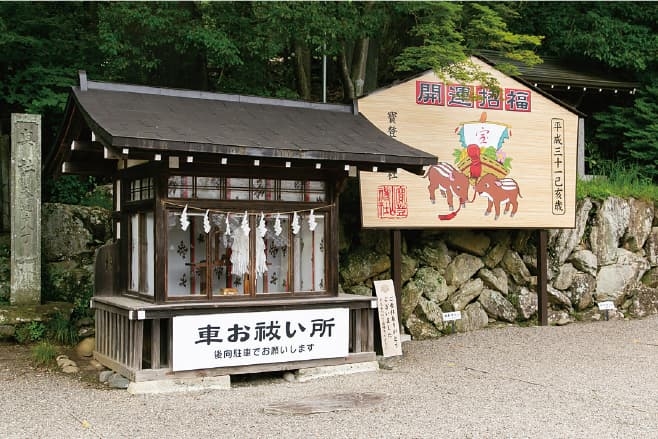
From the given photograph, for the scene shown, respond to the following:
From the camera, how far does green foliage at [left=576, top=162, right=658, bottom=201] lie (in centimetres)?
1580

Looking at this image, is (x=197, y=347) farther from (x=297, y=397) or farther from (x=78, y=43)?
(x=78, y=43)

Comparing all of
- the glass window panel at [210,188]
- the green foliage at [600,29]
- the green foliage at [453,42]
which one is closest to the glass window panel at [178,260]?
the glass window panel at [210,188]

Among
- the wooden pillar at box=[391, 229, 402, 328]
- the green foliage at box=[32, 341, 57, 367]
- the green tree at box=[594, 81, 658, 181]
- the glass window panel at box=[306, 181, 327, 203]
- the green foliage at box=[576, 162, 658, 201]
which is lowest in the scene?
the green foliage at box=[32, 341, 57, 367]

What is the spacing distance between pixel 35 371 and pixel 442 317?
723 centimetres

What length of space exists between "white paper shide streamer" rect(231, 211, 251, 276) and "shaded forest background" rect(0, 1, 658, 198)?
3872 mm

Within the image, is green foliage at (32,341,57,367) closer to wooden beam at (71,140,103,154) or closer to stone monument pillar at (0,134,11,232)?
wooden beam at (71,140,103,154)

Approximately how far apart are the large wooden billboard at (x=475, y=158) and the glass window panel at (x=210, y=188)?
2.92m

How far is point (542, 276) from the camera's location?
14.2 meters

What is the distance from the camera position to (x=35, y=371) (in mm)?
10000

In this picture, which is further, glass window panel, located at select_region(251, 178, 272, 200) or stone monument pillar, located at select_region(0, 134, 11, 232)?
stone monument pillar, located at select_region(0, 134, 11, 232)

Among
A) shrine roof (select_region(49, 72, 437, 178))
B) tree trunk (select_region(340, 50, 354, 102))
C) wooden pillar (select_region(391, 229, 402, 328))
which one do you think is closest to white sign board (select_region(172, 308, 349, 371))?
shrine roof (select_region(49, 72, 437, 178))

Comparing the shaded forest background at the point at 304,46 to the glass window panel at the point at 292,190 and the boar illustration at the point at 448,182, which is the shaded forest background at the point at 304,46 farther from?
the glass window panel at the point at 292,190

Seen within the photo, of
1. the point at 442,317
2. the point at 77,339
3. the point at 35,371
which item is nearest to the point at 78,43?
the point at 77,339

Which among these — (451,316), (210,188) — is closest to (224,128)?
(210,188)
